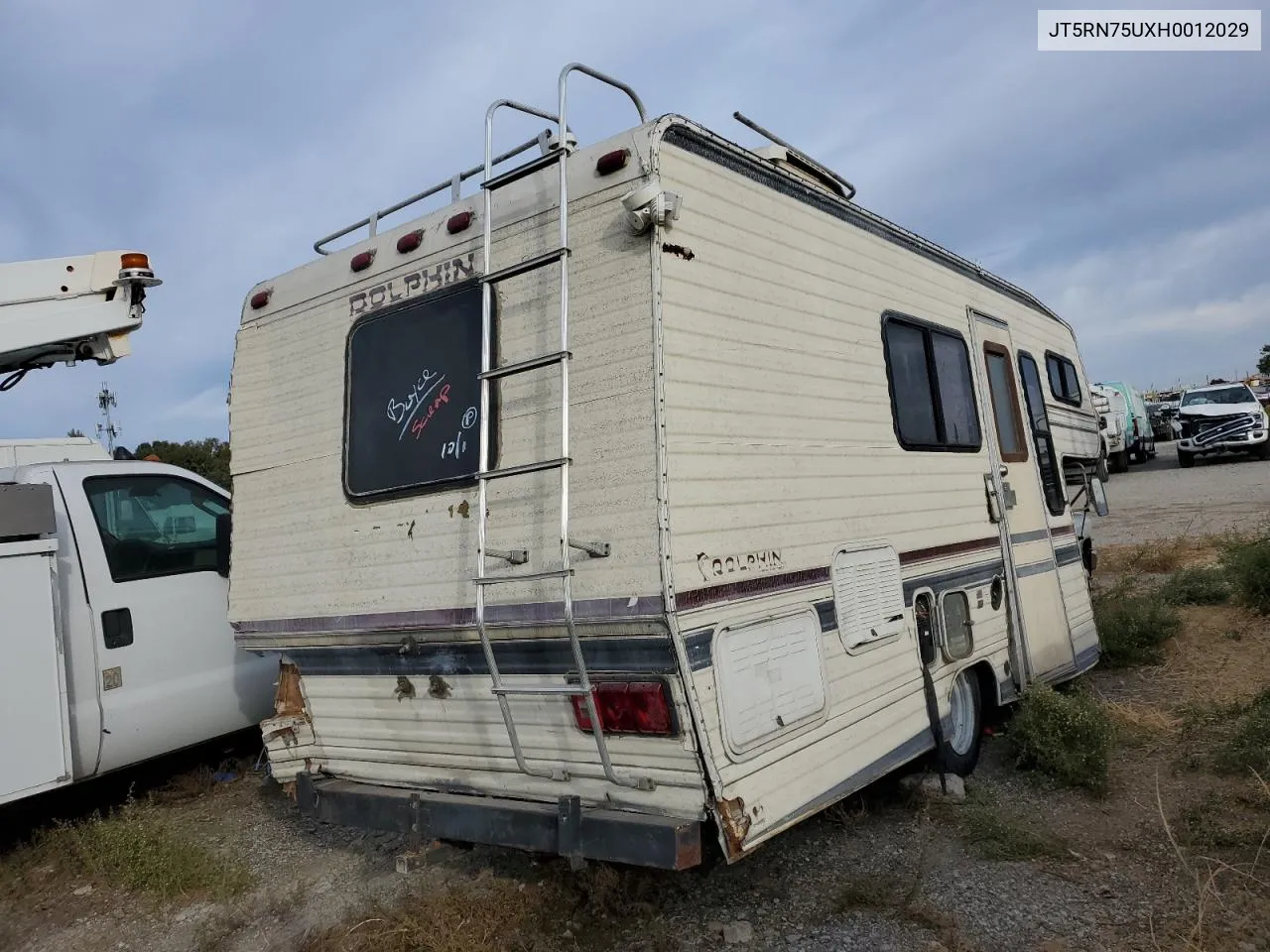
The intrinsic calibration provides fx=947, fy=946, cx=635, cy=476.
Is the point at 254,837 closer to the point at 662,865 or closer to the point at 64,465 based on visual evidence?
the point at 64,465

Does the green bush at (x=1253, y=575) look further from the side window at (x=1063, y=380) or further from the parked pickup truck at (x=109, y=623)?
the parked pickup truck at (x=109, y=623)

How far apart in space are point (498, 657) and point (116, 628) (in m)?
2.89

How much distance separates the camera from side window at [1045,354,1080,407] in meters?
7.10

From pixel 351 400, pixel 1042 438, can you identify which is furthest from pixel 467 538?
pixel 1042 438

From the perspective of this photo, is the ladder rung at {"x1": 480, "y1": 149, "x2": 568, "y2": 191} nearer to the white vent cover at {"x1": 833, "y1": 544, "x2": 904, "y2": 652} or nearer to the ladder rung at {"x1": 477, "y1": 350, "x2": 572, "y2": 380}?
the ladder rung at {"x1": 477, "y1": 350, "x2": 572, "y2": 380}

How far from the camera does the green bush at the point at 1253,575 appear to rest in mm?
A: 8008

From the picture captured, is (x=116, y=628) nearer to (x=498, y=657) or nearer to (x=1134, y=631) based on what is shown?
(x=498, y=657)

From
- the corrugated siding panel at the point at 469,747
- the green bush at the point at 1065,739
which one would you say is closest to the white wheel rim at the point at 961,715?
the green bush at the point at 1065,739

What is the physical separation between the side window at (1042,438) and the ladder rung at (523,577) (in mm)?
4349

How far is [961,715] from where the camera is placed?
16.9ft

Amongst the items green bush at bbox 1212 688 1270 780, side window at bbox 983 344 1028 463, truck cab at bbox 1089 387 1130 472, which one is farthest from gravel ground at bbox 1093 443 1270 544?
green bush at bbox 1212 688 1270 780

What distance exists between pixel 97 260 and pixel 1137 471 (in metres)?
24.9

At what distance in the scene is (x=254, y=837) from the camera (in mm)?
5035

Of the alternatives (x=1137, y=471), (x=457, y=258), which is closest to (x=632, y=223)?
(x=457, y=258)
